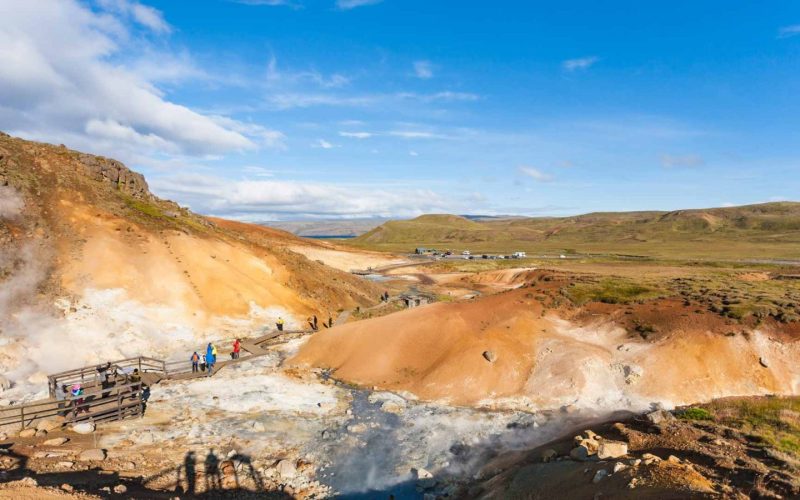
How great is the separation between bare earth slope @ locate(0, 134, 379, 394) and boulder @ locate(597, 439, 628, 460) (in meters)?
30.2

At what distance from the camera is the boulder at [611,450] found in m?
14.5

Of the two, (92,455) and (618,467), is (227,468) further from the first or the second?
(618,467)

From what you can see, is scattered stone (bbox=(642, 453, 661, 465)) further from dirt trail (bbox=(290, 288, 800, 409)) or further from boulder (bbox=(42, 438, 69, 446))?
boulder (bbox=(42, 438, 69, 446))

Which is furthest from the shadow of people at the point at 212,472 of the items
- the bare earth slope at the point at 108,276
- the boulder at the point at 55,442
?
the bare earth slope at the point at 108,276

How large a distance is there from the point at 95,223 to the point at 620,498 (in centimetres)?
4682

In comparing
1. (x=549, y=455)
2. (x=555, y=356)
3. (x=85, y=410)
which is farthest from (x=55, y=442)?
(x=555, y=356)

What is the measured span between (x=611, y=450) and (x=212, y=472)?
15.0 meters

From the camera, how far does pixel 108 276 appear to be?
36.3 metres

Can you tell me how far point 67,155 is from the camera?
48656 millimetres

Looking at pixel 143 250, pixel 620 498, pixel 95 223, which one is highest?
pixel 95 223

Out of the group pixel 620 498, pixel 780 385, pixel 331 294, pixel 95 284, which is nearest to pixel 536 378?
pixel 780 385

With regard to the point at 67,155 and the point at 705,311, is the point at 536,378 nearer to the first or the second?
the point at 705,311

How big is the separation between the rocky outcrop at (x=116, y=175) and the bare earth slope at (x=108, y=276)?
26cm

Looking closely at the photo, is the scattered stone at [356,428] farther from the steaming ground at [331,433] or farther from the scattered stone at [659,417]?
the scattered stone at [659,417]
